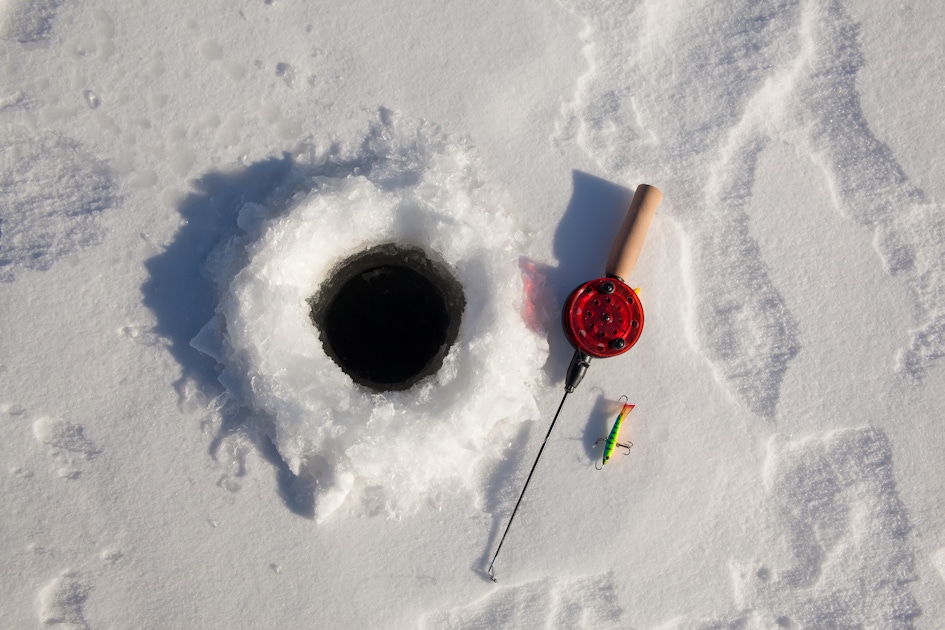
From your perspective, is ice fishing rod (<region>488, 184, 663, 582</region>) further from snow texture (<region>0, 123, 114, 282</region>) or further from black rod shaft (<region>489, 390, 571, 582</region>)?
snow texture (<region>0, 123, 114, 282</region>)

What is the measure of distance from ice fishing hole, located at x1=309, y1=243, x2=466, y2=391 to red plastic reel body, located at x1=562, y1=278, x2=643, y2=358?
452 millimetres

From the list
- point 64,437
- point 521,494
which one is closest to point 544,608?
point 521,494

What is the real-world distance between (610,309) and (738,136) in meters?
0.81

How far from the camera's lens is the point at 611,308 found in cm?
209

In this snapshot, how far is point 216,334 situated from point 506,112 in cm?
127

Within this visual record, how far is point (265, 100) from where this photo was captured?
226 cm

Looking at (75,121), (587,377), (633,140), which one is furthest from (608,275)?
(75,121)

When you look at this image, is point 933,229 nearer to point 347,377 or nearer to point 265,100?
point 347,377

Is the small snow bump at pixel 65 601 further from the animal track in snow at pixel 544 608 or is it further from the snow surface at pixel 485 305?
the animal track in snow at pixel 544 608

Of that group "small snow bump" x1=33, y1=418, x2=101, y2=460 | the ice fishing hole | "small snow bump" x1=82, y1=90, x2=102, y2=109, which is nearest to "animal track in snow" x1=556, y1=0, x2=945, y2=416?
the ice fishing hole

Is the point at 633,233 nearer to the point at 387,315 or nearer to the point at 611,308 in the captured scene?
the point at 611,308

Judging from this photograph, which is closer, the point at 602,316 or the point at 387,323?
the point at 602,316

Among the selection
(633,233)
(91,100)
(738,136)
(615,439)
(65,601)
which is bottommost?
(65,601)

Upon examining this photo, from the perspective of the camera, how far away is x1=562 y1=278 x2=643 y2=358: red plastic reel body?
6.82 feet
